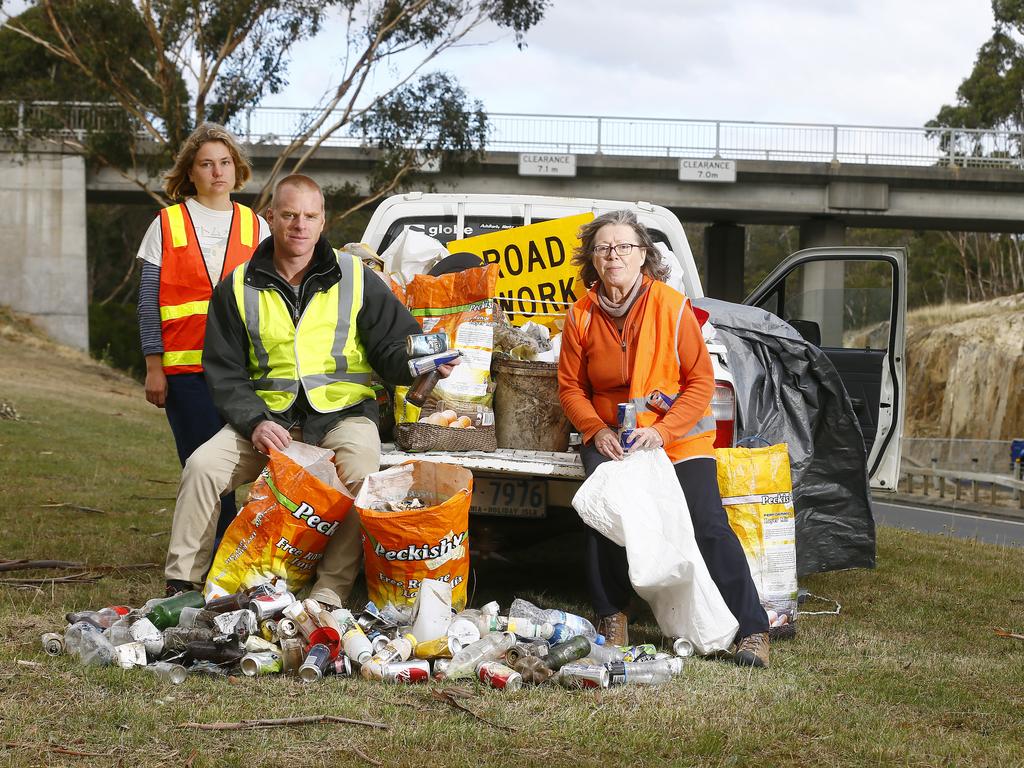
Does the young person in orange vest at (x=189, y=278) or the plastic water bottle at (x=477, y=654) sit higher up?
the young person in orange vest at (x=189, y=278)

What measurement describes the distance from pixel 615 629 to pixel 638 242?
1635mm

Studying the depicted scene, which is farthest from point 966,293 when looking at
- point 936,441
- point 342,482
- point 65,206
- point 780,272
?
point 342,482

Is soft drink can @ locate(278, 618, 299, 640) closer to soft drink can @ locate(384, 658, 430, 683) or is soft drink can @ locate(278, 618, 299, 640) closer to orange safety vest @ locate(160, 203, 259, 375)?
soft drink can @ locate(384, 658, 430, 683)

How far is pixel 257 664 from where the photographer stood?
4.18m

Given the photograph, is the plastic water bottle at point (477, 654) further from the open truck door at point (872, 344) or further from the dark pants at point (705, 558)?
the open truck door at point (872, 344)

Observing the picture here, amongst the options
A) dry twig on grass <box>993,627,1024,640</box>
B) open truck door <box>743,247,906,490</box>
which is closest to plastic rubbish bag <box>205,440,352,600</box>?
dry twig on grass <box>993,627,1024,640</box>

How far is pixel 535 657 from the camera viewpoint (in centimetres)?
430

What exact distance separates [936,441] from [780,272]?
16879 mm

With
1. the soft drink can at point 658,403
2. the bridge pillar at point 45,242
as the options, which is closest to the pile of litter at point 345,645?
the soft drink can at point 658,403

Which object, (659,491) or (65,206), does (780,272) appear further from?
(65,206)

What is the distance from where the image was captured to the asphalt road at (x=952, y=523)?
41.0 feet

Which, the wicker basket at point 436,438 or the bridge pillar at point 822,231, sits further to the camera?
the bridge pillar at point 822,231

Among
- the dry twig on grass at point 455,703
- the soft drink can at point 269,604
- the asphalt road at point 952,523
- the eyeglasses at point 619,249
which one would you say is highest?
the eyeglasses at point 619,249

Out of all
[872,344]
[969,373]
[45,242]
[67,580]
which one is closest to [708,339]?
[872,344]
